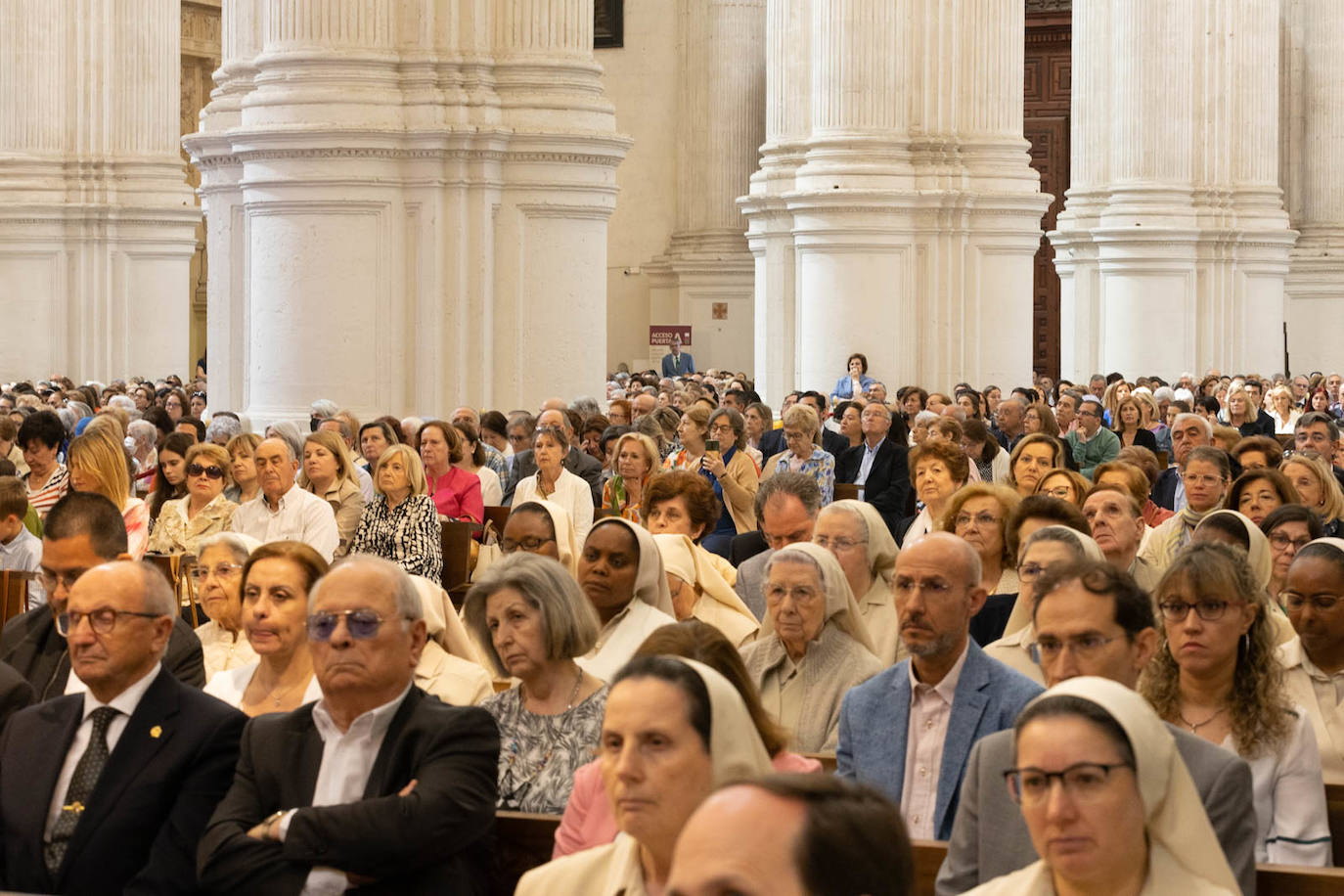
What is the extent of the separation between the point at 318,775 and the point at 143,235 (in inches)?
918

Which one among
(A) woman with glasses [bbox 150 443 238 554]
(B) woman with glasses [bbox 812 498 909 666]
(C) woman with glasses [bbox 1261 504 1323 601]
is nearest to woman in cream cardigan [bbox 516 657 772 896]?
(B) woman with glasses [bbox 812 498 909 666]

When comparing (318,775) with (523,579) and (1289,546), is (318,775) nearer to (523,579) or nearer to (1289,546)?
(523,579)

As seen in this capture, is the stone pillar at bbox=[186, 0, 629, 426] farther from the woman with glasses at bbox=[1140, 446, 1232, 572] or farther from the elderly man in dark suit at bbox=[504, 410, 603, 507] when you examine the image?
the woman with glasses at bbox=[1140, 446, 1232, 572]

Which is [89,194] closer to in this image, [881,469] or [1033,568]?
[881,469]

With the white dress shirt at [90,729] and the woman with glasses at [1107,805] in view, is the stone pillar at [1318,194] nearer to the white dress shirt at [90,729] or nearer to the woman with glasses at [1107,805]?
the white dress shirt at [90,729]

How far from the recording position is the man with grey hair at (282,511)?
1017cm

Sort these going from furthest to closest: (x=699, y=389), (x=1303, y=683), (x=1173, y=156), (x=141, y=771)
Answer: (x=1173, y=156) → (x=699, y=389) → (x=1303, y=683) → (x=141, y=771)

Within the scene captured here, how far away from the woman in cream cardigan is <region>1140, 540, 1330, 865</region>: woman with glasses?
6.11ft

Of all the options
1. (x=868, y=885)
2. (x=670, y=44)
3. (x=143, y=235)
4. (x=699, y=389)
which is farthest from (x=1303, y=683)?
(x=670, y=44)

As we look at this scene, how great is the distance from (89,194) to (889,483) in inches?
636

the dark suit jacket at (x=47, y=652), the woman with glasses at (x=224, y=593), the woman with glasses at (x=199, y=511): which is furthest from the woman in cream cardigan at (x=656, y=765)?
the woman with glasses at (x=199, y=511)

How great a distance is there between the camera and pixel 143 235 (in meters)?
27.6

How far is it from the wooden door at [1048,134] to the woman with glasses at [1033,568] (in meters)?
29.8

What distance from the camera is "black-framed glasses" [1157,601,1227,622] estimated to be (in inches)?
230
